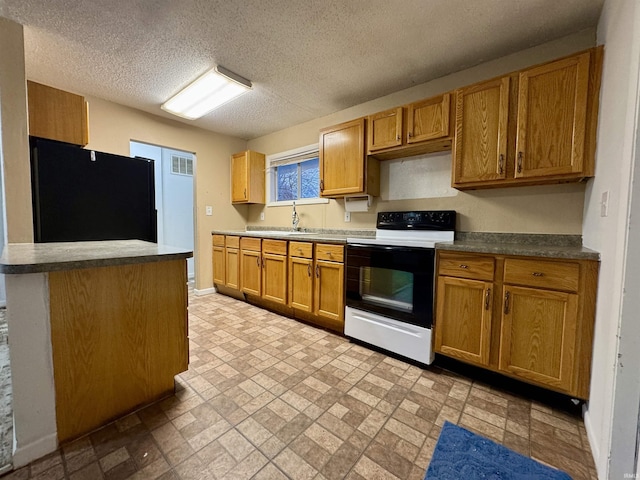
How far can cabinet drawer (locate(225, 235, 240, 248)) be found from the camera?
3453 millimetres

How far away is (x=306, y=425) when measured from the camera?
4.48 ft

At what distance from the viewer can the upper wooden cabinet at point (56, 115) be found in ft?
6.54

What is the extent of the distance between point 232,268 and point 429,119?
112 inches

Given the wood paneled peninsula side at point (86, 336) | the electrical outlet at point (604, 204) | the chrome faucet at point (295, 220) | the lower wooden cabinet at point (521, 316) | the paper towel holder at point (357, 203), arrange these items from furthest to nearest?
the chrome faucet at point (295, 220), the paper towel holder at point (357, 203), the lower wooden cabinet at point (521, 316), the electrical outlet at point (604, 204), the wood paneled peninsula side at point (86, 336)

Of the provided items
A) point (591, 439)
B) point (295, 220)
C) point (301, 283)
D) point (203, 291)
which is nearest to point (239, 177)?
point (295, 220)

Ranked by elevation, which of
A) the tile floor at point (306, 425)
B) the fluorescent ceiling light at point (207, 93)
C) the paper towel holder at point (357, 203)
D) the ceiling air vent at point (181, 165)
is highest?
the fluorescent ceiling light at point (207, 93)

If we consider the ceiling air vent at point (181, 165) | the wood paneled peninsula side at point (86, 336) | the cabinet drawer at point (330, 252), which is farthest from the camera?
the ceiling air vent at point (181, 165)

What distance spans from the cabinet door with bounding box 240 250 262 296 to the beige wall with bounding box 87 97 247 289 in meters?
0.85

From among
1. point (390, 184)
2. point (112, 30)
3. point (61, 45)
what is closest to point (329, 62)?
point (390, 184)

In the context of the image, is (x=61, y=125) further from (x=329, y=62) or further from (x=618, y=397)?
(x=618, y=397)

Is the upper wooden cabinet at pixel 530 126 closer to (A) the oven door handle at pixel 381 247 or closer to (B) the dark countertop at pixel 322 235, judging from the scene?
(A) the oven door handle at pixel 381 247

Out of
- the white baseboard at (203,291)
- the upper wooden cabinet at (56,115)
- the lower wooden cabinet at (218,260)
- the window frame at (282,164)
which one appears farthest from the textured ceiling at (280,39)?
the white baseboard at (203,291)

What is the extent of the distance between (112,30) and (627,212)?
118 inches

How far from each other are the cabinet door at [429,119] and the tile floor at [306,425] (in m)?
1.82
